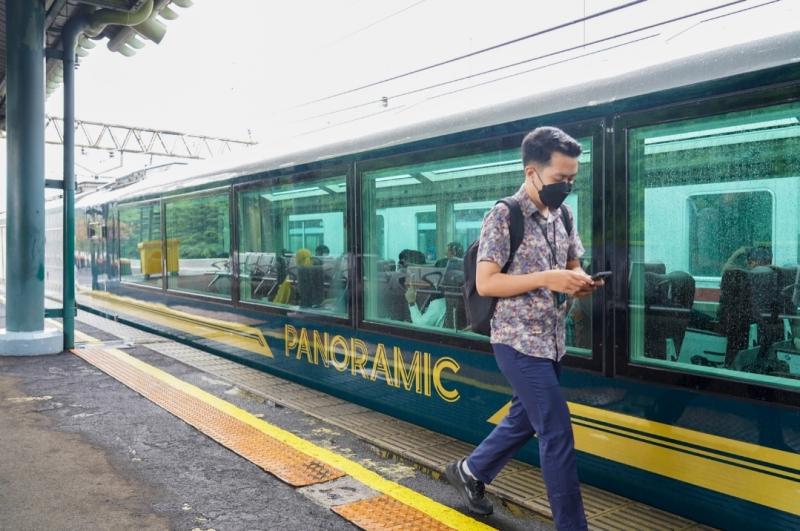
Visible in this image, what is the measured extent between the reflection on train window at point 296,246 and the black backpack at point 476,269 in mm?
2459

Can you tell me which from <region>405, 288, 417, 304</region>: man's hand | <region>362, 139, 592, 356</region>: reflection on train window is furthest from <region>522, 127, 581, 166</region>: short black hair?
<region>405, 288, 417, 304</region>: man's hand

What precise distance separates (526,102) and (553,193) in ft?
3.83

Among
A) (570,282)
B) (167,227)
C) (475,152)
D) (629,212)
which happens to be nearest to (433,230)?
(475,152)

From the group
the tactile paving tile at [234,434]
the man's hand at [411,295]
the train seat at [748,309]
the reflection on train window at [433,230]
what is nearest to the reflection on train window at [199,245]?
the tactile paving tile at [234,434]

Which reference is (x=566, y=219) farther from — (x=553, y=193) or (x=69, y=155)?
(x=69, y=155)

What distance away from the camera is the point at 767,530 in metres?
2.87

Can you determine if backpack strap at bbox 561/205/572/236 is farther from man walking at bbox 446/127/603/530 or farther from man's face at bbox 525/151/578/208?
man's face at bbox 525/151/578/208

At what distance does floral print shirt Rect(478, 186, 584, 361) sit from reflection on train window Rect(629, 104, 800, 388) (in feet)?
1.99

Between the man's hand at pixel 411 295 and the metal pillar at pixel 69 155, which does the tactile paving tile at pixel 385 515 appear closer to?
the man's hand at pixel 411 295

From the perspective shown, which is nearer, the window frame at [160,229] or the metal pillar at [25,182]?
the metal pillar at [25,182]

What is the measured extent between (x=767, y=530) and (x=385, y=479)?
6.26 feet

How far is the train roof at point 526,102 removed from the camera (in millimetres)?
2949

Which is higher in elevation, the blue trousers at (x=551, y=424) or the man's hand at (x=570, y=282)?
the man's hand at (x=570, y=282)

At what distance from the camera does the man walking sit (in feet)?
9.14
